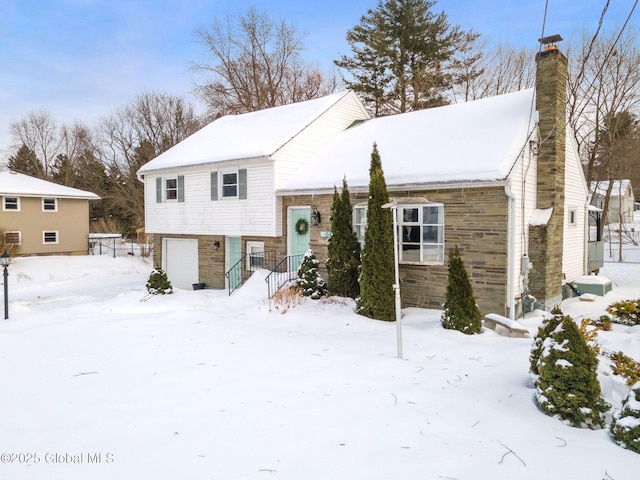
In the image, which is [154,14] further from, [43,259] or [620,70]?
[620,70]

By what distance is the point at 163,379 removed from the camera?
5.62 m

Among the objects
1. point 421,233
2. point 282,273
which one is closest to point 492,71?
point 421,233

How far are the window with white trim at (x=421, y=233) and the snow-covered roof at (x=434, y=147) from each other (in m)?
0.74

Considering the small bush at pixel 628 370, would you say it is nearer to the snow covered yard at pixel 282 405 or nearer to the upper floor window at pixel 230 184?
the snow covered yard at pixel 282 405

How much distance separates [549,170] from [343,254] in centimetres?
574

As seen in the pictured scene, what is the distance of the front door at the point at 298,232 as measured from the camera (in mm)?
13094

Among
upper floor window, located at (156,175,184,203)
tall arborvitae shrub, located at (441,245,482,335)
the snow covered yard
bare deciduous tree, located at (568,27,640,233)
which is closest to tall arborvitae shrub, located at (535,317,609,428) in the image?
the snow covered yard

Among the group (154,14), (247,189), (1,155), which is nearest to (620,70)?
(247,189)

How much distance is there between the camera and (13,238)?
75.8 ft

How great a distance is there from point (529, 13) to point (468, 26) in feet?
60.6

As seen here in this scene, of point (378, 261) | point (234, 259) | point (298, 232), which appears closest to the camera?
point (378, 261)

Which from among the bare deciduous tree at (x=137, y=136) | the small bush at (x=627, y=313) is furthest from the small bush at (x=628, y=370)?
the bare deciduous tree at (x=137, y=136)

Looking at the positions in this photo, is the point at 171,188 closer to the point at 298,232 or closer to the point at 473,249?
the point at 298,232

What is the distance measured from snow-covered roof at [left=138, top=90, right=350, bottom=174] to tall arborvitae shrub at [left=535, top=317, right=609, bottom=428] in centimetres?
1033
